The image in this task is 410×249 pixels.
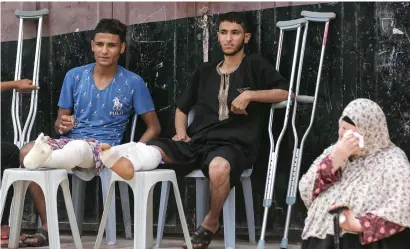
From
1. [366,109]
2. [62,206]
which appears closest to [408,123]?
[366,109]

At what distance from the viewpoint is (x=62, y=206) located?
6934 millimetres

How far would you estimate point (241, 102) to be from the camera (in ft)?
18.7

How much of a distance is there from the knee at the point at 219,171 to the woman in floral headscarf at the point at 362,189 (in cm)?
97

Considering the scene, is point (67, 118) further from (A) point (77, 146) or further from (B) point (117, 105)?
(A) point (77, 146)

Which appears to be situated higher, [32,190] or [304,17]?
[304,17]

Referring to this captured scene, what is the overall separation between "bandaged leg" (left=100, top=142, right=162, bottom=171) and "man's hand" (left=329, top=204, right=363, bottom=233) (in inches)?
50.6

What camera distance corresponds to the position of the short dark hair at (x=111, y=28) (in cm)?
629

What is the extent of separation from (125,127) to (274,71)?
1.15 metres

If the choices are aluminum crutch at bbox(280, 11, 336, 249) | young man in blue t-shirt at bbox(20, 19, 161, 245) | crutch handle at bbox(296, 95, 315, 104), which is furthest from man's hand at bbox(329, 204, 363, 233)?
young man in blue t-shirt at bbox(20, 19, 161, 245)

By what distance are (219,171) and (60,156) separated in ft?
3.08

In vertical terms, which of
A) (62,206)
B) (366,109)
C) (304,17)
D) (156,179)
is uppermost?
(304,17)

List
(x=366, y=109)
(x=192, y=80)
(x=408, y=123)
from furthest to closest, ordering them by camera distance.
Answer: (x=192, y=80), (x=408, y=123), (x=366, y=109)

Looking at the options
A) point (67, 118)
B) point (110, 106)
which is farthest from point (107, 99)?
point (67, 118)

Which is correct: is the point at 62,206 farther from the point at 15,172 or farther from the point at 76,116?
the point at 15,172
